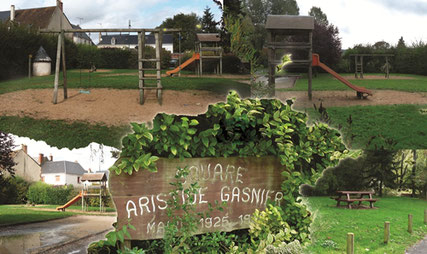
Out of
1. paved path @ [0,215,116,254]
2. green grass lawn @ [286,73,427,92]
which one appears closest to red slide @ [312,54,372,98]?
green grass lawn @ [286,73,427,92]

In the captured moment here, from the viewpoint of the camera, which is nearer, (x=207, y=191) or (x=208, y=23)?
(x=207, y=191)

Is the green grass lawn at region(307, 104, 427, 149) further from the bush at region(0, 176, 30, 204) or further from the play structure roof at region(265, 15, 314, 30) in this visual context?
the bush at region(0, 176, 30, 204)

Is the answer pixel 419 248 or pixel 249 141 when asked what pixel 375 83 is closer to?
pixel 419 248

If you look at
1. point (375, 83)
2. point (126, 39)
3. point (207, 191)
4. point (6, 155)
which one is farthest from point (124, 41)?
point (375, 83)

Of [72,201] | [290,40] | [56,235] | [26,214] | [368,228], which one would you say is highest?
[290,40]

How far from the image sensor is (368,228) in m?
12.3

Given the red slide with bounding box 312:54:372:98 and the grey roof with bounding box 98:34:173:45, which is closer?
the grey roof with bounding box 98:34:173:45

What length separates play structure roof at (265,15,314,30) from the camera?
8.92 metres

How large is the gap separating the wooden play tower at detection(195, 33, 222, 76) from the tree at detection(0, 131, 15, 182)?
9.98 feet

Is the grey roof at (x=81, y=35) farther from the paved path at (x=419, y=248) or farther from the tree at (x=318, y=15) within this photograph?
the paved path at (x=419, y=248)

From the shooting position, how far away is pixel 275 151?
3.85 m

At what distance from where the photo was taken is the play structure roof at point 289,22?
892 centimetres

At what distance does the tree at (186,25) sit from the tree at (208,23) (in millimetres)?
104

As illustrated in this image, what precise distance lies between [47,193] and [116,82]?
2.18 metres
